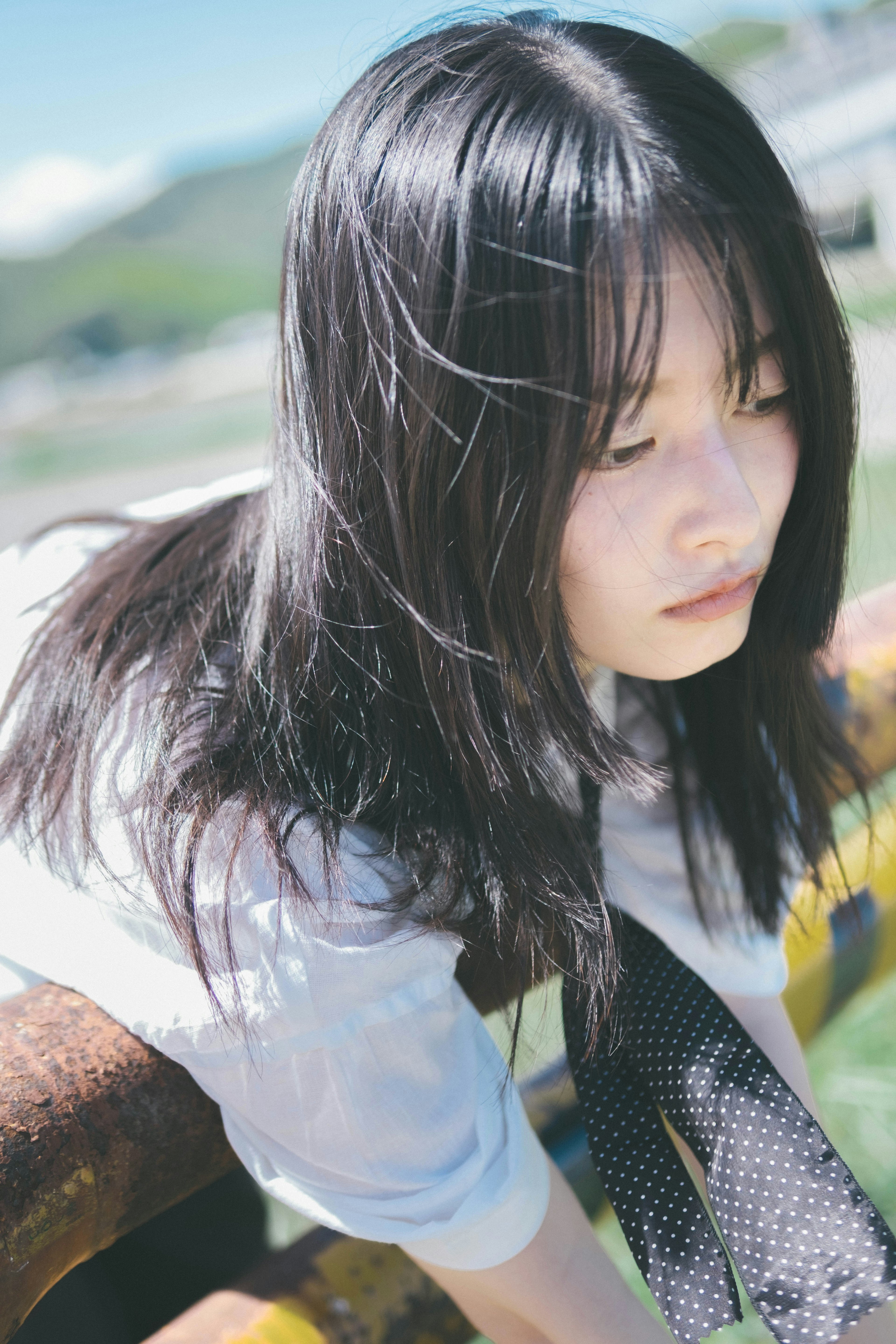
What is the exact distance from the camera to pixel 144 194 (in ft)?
197

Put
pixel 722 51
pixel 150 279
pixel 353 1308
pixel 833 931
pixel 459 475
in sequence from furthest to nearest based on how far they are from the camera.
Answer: pixel 150 279
pixel 833 931
pixel 722 51
pixel 353 1308
pixel 459 475

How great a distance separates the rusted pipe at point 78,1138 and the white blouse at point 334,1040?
2 centimetres

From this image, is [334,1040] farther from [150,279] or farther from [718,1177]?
[150,279]

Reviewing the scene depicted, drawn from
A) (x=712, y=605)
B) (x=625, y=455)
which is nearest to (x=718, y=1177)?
(x=712, y=605)

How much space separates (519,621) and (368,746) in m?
0.15

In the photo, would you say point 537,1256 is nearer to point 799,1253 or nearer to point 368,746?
point 799,1253

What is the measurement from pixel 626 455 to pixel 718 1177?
1.90 ft

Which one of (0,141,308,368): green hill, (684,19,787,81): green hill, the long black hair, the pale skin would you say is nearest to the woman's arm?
the pale skin

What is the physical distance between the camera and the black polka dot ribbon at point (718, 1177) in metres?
0.75

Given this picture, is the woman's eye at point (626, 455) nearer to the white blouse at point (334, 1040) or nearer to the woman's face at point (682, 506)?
the woman's face at point (682, 506)

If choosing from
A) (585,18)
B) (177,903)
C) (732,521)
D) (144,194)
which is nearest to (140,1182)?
(177,903)

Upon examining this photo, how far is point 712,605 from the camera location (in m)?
0.73

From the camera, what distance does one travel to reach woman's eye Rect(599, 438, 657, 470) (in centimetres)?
65

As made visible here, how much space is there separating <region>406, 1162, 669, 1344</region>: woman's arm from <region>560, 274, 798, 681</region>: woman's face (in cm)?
43
